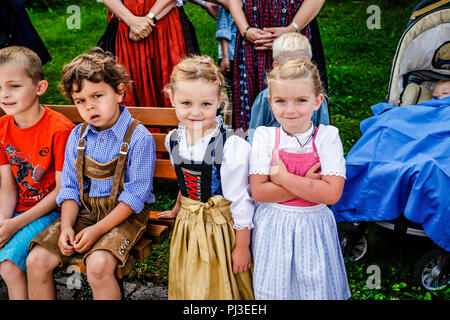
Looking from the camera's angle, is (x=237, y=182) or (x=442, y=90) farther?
(x=442, y=90)

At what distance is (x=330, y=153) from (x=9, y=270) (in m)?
1.80

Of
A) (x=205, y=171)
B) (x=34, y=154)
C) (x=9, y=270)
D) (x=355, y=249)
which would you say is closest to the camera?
(x=205, y=171)

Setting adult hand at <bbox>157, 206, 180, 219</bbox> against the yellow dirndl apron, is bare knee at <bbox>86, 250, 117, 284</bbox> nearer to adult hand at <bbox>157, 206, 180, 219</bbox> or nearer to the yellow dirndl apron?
the yellow dirndl apron

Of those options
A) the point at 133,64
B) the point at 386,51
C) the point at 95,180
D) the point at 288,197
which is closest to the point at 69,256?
the point at 95,180

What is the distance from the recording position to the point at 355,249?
9.67ft

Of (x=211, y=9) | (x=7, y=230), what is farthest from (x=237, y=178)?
(x=211, y=9)

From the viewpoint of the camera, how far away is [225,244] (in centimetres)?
206

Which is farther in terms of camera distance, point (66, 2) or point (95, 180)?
point (66, 2)

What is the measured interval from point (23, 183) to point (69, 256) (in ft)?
2.05

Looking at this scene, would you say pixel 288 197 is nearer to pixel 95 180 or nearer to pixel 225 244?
pixel 225 244

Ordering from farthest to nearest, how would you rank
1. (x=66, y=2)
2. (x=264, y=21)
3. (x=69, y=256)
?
(x=66, y=2) → (x=264, y=21) → (x=69, y=256)

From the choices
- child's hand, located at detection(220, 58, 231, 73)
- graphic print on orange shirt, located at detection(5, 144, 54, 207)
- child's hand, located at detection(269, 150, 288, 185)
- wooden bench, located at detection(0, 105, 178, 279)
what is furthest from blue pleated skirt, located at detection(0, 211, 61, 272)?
child's hand, located at detection(220, 58, 231, 73)

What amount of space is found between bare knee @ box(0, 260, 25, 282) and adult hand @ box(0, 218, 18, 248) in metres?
0.12

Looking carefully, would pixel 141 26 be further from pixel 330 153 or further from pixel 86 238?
pixel 330 153
